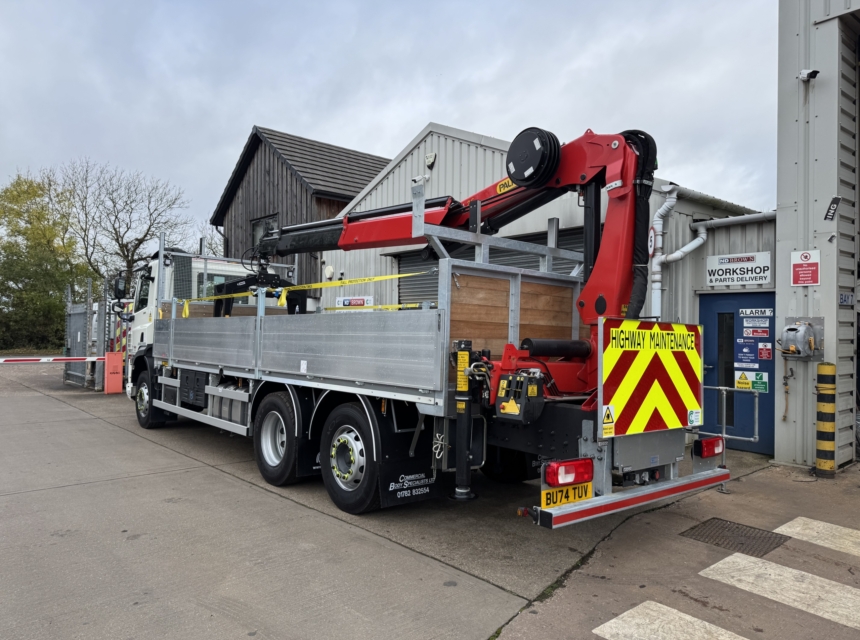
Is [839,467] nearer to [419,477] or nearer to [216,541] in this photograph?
[419,477]

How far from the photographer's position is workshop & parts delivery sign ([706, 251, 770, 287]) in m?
8.34

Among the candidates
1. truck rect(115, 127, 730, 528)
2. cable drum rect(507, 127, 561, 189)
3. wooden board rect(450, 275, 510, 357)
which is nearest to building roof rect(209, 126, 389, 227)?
truck rect(115, 127, 730, 528)

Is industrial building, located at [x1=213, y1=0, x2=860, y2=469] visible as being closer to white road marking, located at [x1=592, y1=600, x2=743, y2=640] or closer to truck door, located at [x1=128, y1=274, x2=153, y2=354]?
white road marking, located at [x1=592, y1=600, x2=743, y2=640]

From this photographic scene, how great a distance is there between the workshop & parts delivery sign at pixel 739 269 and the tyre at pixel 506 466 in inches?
162

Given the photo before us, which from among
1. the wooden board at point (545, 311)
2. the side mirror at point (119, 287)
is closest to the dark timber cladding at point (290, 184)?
the side mirror at point (119, 287)

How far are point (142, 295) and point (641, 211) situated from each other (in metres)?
8.61

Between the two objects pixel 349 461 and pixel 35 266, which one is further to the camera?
pixel 35 266

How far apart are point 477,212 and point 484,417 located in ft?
6.32

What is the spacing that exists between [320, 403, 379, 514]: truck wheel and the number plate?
1.70m

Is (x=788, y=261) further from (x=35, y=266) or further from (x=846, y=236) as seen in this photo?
(x=35, y=266)

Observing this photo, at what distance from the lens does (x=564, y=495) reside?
13.5 feet

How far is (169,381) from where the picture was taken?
9406 millimetres

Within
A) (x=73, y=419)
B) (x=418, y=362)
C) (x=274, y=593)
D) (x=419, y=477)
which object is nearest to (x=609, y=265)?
(x=418, y=362)

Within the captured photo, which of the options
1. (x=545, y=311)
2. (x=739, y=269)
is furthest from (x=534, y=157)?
(x=739, y=269)
